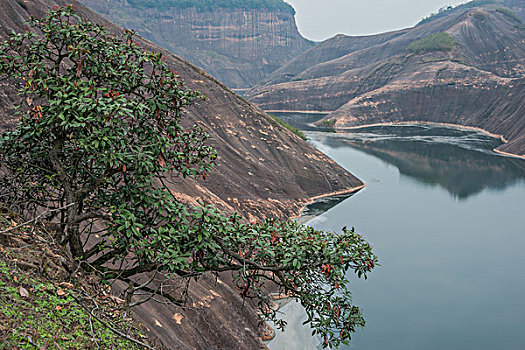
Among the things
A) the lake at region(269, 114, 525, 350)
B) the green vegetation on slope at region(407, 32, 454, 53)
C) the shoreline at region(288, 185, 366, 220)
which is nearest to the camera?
the lake at region(269, 114, 525, 350)

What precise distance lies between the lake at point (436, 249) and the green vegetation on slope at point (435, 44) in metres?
54.2

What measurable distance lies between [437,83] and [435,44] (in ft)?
67.7

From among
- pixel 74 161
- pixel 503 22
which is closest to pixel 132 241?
pixel 74 161

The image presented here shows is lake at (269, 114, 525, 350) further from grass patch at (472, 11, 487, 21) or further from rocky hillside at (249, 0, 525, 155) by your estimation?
grass patch at (472, 11, 487, 21)

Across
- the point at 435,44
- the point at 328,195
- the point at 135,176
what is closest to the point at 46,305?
the point at 135,176

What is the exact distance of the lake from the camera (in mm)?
20922

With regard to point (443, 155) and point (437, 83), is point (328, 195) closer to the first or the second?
point (443, 155)

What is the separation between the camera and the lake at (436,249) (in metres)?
20.9

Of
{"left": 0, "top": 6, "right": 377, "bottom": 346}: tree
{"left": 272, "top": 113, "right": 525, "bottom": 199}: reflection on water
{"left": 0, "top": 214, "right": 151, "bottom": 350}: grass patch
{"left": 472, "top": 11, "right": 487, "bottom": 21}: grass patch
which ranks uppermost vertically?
{"left": 472, "top": 11, "right": 487, "bottom": 21}: grass patch

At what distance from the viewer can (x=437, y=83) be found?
9662cm

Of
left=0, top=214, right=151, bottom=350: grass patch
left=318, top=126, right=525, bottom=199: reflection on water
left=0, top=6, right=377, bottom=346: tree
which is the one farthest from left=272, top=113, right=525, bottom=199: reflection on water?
left=0, top=214, right=151, bottom=350: grass patch

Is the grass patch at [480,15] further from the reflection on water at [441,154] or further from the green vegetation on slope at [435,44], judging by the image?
the reflection on water at [441,154]

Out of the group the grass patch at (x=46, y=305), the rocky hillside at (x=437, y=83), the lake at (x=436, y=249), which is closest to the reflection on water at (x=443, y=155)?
the lake at (x=436, y=249)

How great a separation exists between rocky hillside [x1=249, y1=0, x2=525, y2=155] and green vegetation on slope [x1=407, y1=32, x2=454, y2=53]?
23 cm
